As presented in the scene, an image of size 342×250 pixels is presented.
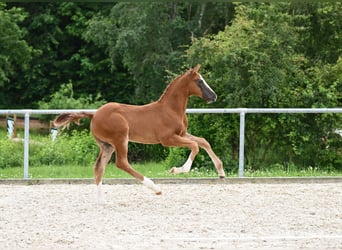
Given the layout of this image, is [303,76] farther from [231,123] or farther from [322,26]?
[322,26]

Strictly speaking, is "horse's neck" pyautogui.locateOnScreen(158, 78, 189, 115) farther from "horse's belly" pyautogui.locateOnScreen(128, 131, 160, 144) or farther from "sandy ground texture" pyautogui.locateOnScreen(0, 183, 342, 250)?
"sandy ground texture" pyautogui.locateOnScreen(0, 183, 342, 250)

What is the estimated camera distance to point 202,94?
1142 centimetres

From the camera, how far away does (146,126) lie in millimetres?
11094

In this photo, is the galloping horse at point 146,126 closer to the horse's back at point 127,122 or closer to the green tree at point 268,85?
the horse's back at point 127,122

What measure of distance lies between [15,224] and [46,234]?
32.5 inches

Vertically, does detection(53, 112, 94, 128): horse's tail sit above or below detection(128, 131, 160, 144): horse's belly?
above

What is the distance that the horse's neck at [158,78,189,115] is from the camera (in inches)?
446

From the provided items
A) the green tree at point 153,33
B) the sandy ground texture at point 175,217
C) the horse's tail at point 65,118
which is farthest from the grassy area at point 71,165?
the green tree at point 153,33

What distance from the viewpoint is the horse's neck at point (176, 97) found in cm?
1134

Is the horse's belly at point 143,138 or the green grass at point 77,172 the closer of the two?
the horse's belly at point 143,138

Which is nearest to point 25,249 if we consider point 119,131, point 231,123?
point 119,131

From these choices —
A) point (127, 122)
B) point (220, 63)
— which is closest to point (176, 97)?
point (127, 122)

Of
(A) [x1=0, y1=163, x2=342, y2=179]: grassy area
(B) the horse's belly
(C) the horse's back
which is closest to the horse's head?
(C) the horse's back

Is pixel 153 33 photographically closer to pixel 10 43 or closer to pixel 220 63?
pixel 10 43
